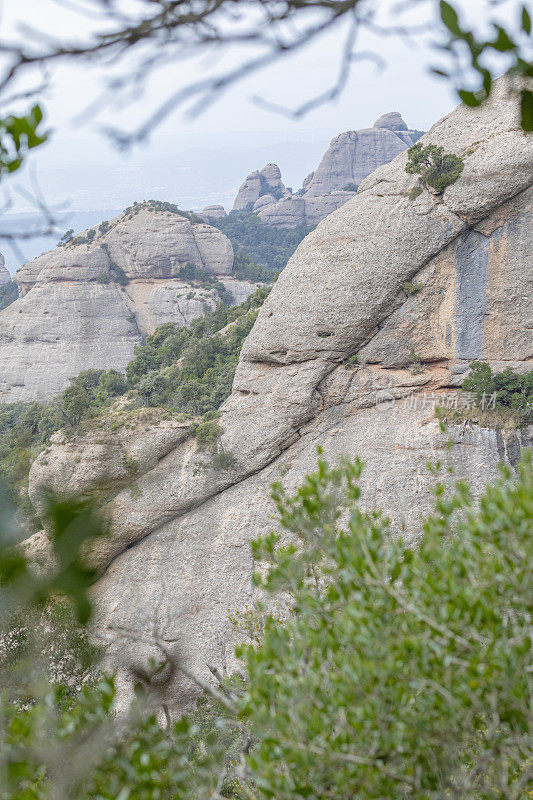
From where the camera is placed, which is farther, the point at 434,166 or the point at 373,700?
the point at 434,166

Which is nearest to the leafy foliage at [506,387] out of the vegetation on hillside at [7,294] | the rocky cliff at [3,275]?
the vegetation on hillside at [7,294]

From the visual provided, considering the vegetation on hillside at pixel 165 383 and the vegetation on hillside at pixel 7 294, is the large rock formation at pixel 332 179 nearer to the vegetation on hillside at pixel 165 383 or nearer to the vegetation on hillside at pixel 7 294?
the vegetation on hillside at pixel 7 294

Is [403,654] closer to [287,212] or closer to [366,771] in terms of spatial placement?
[366,771]

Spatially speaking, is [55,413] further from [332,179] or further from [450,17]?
[332,179]

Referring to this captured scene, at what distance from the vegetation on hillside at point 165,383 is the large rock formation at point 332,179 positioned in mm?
51812

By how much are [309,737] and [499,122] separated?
79.5 ft

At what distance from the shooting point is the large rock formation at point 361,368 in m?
19.5

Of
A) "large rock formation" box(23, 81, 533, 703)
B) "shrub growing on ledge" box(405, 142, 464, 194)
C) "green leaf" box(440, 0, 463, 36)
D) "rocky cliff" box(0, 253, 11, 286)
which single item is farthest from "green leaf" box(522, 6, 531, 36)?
"rocky cliff" box(0, 253, 11, 286)

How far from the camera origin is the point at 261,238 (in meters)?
82.1

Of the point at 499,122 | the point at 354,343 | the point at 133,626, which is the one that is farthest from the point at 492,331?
the point at 133,626

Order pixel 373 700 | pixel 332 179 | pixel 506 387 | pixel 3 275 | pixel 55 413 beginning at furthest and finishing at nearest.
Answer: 1. pixel 332 179
2. pixel 3 275
3. pixel 55 413
4. pixel 506 387
5. pixel 373 700

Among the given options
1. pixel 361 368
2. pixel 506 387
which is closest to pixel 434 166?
pixel 361 368

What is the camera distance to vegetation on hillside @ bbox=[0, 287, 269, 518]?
2375 cm

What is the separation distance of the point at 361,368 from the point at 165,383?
34.4ft
